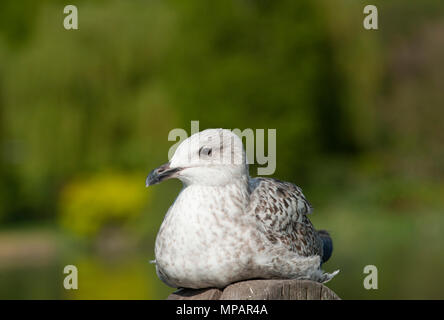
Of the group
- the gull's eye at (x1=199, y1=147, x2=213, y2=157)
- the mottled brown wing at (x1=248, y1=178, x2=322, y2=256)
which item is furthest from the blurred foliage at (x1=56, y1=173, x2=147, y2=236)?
the gull's eye at (x1=199, y1=147, x2=213, y2=157)

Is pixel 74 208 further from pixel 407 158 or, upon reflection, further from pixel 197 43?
pixel 407 158

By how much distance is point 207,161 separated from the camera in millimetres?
3459

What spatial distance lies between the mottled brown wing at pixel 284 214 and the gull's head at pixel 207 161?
209mm

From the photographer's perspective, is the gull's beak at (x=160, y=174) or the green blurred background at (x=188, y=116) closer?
the gull's beak at (x=160, y=174)

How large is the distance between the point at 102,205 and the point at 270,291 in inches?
585

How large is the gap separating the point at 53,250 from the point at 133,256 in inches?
92.5

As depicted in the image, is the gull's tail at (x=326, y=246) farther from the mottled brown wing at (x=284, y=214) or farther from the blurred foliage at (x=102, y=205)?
the blurred foliage at (x=102, y=205)

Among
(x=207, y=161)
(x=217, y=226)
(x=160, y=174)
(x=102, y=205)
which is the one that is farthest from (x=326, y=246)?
(x=102, y=205)

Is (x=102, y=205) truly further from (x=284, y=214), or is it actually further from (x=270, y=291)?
(x=270, y=291)

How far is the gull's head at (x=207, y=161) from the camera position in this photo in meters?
3.39

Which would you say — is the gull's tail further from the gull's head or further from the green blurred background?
Result: the green blurred background

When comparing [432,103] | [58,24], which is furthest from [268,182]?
[432,103]

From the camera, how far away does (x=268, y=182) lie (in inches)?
156

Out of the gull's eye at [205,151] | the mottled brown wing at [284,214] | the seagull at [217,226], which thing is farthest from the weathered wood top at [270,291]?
the gull's eye at [205,151]
